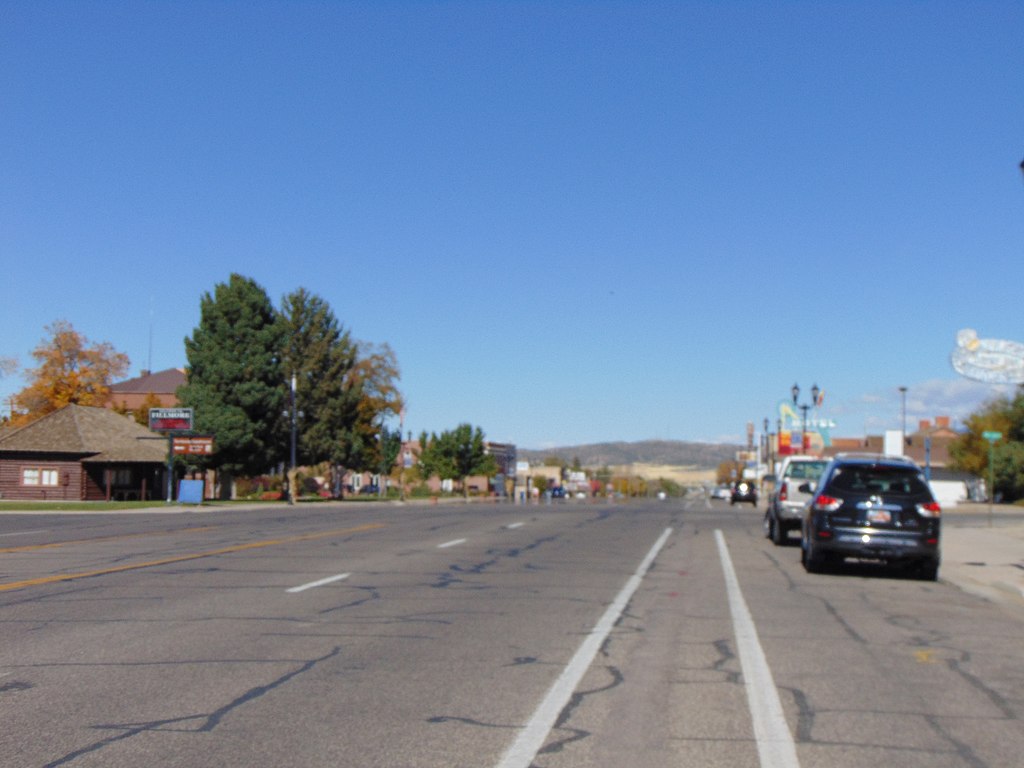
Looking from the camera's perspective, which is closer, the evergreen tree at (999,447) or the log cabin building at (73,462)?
the log cabin building at (73,462)

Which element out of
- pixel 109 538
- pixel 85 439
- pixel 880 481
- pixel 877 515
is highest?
pixel 85 439

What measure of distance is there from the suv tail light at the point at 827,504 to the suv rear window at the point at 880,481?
0.81ft

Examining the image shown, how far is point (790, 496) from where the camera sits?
24172mm

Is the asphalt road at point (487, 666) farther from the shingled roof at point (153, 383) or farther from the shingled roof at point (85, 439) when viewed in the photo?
the shingled roof at point (153, 383)

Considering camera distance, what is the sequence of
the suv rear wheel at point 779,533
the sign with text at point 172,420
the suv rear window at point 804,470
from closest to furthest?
the suv rear wheel at point 779,533, the suv rear window at point 804,470, the sign with text at point 172,420

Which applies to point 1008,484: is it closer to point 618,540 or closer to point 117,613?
point 618,540

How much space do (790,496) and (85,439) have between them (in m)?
46.2

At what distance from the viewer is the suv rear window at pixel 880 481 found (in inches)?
682

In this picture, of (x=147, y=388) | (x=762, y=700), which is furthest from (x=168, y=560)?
(x=147, y=388)

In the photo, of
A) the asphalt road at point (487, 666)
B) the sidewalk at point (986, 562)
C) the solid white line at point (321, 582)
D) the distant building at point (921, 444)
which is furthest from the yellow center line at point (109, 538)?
the distant building at point (921, 444)

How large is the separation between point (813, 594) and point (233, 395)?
53.9 m

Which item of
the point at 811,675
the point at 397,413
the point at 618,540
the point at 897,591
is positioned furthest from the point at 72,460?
the point at 811,675

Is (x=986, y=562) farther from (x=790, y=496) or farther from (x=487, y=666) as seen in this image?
(x=487, y=666)

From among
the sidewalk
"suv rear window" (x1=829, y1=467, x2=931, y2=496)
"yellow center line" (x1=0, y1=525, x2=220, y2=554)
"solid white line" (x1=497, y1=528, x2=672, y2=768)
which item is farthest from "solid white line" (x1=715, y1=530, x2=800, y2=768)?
"yellow center line" (x1=0, y1=525, x2=220, y2=554)
